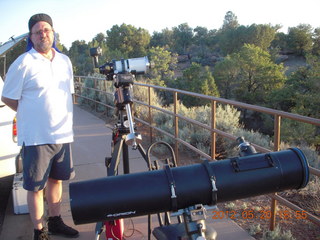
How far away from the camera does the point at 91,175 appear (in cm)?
468

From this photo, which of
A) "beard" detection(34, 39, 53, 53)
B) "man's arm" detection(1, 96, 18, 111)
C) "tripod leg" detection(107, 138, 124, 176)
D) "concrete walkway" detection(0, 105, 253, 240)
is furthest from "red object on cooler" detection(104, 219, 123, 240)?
"beard" detection(34, 39, 53, 53)

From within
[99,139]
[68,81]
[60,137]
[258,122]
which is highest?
[68,81]

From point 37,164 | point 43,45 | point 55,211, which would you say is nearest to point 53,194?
point 55,211

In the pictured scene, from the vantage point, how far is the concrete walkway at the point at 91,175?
124 inches

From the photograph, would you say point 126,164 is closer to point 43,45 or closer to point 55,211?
point 55,211

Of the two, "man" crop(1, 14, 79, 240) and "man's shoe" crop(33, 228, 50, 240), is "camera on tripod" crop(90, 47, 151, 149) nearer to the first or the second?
"man" crop(1, 14, 79, 240)

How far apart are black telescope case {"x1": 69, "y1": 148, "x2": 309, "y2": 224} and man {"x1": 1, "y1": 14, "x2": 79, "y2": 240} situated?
135 centimetres

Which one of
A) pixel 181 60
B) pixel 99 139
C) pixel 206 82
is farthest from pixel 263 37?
pixel 99 139

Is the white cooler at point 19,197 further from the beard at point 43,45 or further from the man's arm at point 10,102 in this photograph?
the beard at point 43,45

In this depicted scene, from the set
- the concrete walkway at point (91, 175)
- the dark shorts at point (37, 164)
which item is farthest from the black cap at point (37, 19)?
the concrete walkway at point (91, 175)

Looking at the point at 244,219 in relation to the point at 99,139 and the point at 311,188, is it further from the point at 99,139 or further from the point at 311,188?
the point at 99,139

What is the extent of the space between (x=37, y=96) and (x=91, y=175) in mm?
2282

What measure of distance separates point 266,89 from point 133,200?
36.7m

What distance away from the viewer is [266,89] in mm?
36125
